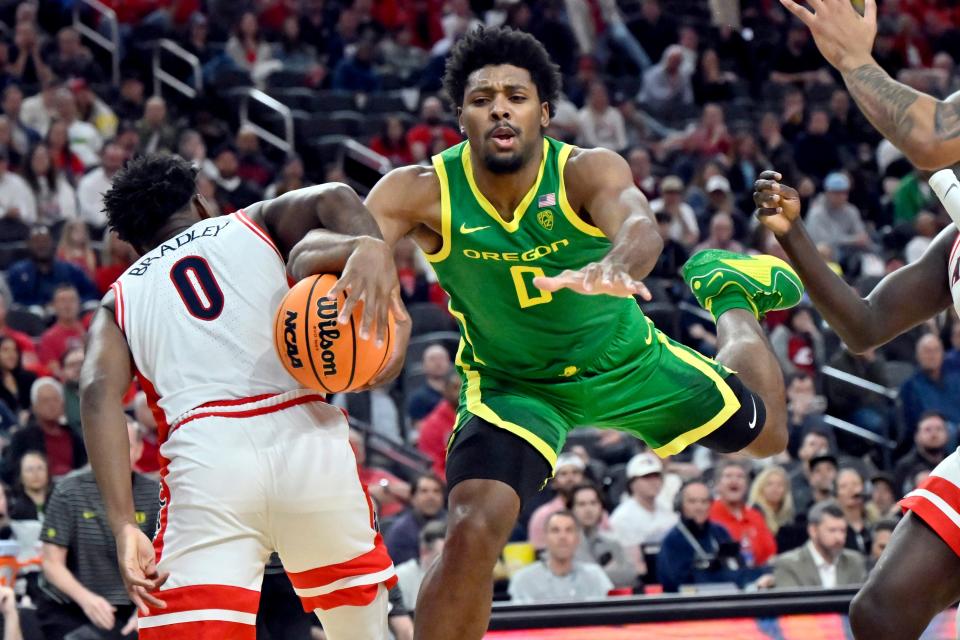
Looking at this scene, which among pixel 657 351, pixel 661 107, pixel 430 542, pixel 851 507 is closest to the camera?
pixel 657 351

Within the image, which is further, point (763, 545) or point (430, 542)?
point (763, 545)

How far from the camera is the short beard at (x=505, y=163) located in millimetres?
A: 5055

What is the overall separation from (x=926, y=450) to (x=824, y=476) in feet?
3.65

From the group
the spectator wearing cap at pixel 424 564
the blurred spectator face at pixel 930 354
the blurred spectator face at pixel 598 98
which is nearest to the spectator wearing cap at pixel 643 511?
the spectator wearing cap at pixel 424 564

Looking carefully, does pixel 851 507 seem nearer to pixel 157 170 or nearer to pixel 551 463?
pixel 551 463

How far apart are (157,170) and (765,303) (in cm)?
275

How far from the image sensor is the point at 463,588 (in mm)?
4746

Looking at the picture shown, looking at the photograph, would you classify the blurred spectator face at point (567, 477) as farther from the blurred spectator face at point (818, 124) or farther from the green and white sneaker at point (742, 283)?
the blurred spectator face at point (818, 124)

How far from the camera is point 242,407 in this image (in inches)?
175

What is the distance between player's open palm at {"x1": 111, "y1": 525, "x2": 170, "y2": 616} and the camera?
4.21 metres

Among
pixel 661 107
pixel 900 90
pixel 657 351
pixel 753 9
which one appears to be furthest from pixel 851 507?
pixel 753 9

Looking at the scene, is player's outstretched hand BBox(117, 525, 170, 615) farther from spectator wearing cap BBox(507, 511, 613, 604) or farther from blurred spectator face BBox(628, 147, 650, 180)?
blurred spectator face BBox(628, 147, 650, 180)

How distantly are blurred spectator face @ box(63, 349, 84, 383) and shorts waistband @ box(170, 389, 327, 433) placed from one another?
17.1ft

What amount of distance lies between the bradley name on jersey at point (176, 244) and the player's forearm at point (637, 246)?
1254 millimetres
